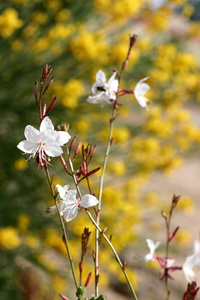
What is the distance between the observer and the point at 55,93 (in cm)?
173

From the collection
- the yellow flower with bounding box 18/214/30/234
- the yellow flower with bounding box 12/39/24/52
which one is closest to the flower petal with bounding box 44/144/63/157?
the yellow flower with bounding box 18/214/30/234

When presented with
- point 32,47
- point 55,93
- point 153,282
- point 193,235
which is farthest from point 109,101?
point 193,235

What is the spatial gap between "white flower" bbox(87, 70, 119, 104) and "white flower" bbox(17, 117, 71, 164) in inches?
5.1

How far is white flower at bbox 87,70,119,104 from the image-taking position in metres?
0.54

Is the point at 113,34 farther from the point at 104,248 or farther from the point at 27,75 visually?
the point at 104,248

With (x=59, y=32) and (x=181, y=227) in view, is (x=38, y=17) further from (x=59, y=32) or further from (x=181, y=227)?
(x=181, y=227)

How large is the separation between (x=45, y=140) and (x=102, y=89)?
0.47 ft

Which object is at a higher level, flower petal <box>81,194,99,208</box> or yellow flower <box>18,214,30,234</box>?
yellow flower <box>18,214,30,234</box>

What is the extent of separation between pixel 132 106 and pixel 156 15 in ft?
1.41

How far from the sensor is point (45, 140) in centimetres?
43

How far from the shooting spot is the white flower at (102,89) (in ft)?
1.79

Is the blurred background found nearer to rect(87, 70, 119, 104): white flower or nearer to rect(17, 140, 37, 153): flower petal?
rect(87, 70, 119, 104): white flower

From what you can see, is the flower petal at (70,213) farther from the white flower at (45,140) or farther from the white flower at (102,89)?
the white flower at (102,89)

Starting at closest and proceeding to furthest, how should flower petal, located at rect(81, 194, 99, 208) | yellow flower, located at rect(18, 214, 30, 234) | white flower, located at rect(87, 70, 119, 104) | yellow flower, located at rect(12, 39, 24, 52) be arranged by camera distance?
flower petal, located at rect(81, 194, 99, 208), white flower, located at rect(87, 70, 119, 104), yellow flower, located at rect(18, 214, 30, 234), yellow flower, located at rect(12, 39, 24, 52)
